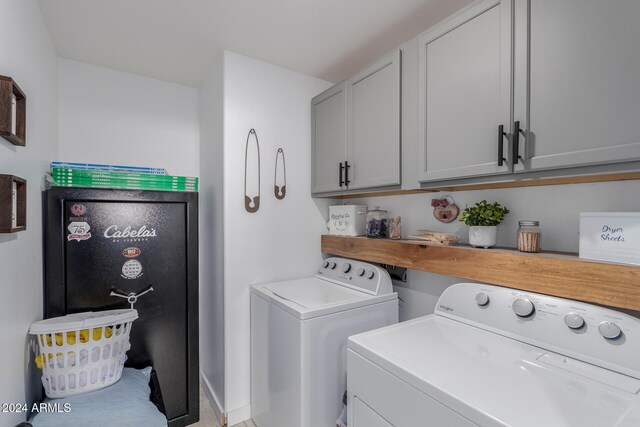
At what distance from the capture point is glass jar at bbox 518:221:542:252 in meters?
1.30

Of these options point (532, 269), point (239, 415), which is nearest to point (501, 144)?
point (532, 269)

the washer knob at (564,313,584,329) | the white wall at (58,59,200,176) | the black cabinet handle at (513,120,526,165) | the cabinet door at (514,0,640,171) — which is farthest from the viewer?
the white wall at (58,59,200,176)

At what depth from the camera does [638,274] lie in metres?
0.95

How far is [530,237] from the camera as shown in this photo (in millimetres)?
1306

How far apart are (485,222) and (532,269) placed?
30cm

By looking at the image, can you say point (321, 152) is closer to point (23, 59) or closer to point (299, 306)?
point (299, 306)

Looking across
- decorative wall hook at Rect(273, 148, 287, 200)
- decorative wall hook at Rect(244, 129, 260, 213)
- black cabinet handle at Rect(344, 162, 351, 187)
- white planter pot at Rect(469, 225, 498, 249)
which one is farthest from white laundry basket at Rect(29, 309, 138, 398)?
white planter pot at Rect(469, 225, 498, 249)

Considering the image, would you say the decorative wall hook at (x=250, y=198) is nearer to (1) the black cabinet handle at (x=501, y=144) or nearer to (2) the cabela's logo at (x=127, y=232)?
(2) the cabela's logo at (x=127, y=232)

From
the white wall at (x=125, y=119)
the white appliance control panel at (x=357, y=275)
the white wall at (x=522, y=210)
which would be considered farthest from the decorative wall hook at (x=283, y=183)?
the white wall at (x=125, y=119)

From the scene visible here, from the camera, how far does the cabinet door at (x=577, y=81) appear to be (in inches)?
36.8

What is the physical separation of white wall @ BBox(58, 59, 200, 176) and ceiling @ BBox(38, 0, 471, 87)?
15 cm

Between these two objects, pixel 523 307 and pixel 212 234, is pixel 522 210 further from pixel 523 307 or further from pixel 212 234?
pixel 212 234

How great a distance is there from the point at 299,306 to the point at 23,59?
5.62 ft

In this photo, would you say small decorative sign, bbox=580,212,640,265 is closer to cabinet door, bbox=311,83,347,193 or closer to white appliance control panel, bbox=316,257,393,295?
white appliance control panel, bbox=316,257,393,295
